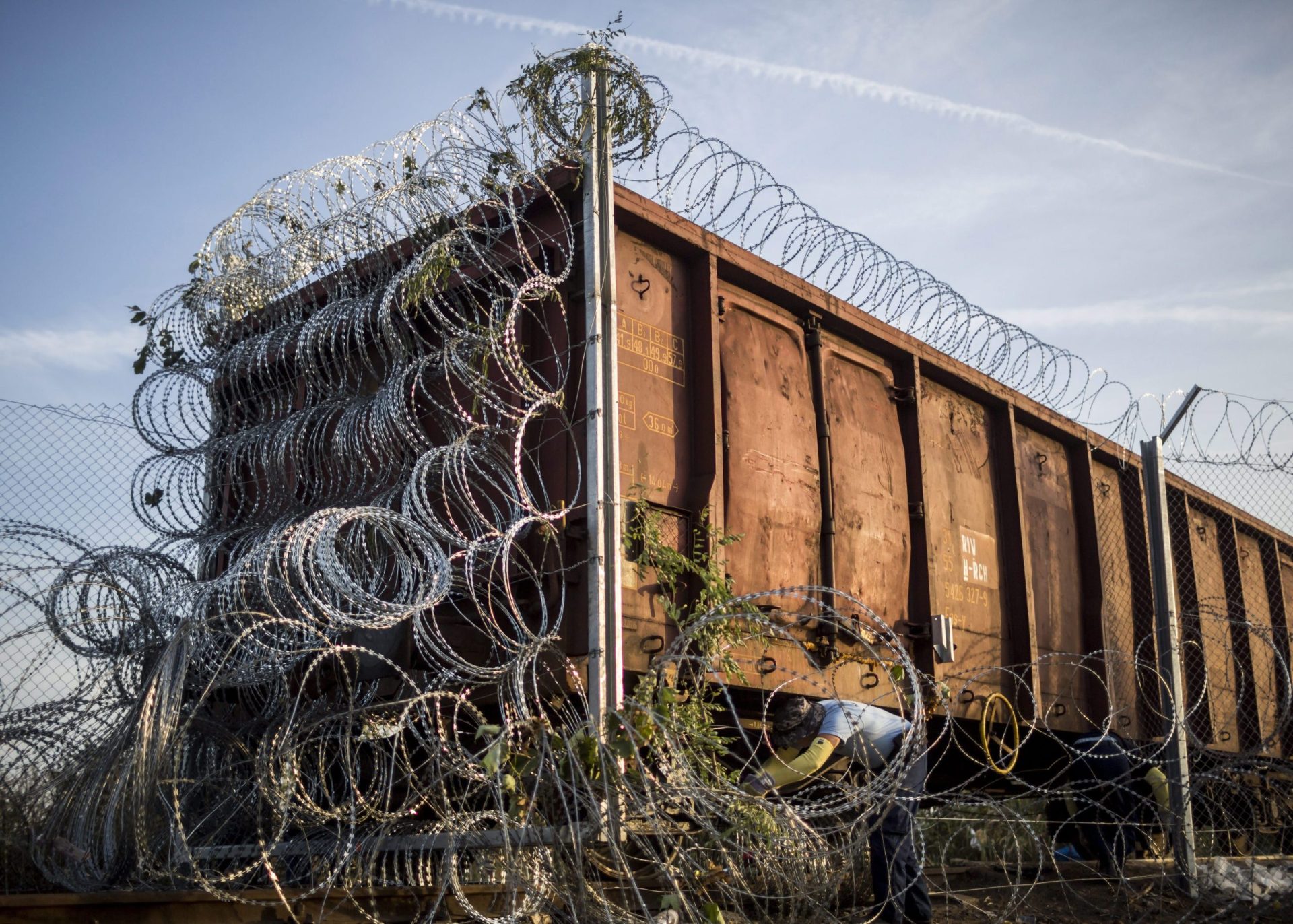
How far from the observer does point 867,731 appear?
20.7 ft

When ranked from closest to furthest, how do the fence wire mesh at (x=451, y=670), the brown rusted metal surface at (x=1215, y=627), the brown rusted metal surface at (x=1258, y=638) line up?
the fence wire mesh at (x=451, y=670)
the brown rusted metal surface at (x=1215, y=627)
the brown rusted metal surface at (x=1258, y=638)

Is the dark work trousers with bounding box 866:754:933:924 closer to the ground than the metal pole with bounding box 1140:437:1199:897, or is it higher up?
closer to the ground

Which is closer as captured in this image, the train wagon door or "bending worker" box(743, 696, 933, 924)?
"bending worker" box(743, 696, 933, 924)

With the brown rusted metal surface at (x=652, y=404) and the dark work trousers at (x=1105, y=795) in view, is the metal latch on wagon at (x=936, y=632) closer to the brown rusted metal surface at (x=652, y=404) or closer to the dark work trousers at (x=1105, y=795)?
the dark work trousers at (x=1105, y=795)

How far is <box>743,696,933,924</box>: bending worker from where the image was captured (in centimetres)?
587

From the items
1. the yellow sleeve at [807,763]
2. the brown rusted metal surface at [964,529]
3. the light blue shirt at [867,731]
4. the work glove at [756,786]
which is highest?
the brown rusted metal surface at [964,529]

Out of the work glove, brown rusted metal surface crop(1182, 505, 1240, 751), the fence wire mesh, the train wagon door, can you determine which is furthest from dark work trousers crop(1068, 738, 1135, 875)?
the train wagon door

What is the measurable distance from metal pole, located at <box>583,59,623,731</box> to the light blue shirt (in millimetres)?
1109

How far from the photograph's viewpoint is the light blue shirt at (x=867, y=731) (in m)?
6.02

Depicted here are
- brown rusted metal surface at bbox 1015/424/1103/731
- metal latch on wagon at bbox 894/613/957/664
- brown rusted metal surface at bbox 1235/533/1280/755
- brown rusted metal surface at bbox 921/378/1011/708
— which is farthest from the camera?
brown rusted metal surface at bbox 1235/533/1280/755

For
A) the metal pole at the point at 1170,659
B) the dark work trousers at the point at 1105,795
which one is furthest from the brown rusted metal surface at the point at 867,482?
the dark work trousers at the point at 1105,795

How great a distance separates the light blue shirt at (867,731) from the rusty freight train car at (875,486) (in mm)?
587

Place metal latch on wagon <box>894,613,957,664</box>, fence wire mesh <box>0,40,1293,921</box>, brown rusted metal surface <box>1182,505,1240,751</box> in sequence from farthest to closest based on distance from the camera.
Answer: brown rusted metal surface <box>1182,505,1240,751</box> < metal latch on wagon <box>894,613,957,664</box> < fence wire mesh <box>0,40,1293,921</box>

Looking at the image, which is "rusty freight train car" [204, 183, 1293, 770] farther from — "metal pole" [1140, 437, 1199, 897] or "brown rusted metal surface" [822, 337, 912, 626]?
"metal pole" [1140, 437, 1199, 897]
